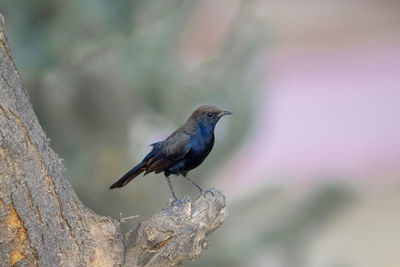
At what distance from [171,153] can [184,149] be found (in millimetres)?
62

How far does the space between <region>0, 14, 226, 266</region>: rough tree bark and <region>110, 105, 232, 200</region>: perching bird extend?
977 millimetres

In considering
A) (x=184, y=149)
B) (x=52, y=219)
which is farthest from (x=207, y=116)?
(x=52, y=219)

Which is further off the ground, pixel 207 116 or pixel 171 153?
pixel 207 116

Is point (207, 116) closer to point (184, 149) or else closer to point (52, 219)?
point (184, 149)

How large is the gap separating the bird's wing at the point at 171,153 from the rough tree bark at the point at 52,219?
97 cm

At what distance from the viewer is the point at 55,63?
528 centimetres

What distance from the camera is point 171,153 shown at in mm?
3676

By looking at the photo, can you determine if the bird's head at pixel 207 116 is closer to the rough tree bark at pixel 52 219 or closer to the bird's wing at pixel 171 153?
the bird's wing at pixel 171 153

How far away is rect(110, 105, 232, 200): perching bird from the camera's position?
144 inches

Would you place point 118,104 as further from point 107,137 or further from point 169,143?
point 169,143

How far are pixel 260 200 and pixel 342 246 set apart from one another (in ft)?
9.53

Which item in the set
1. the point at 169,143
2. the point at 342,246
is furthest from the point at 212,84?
the point at 342,246

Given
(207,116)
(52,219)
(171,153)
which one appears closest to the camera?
(52,219)

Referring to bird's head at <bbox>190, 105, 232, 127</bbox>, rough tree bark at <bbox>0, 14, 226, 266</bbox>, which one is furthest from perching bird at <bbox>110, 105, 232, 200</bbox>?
rough tree bark at <bbox>0, 14, 226, 266</bbox>
